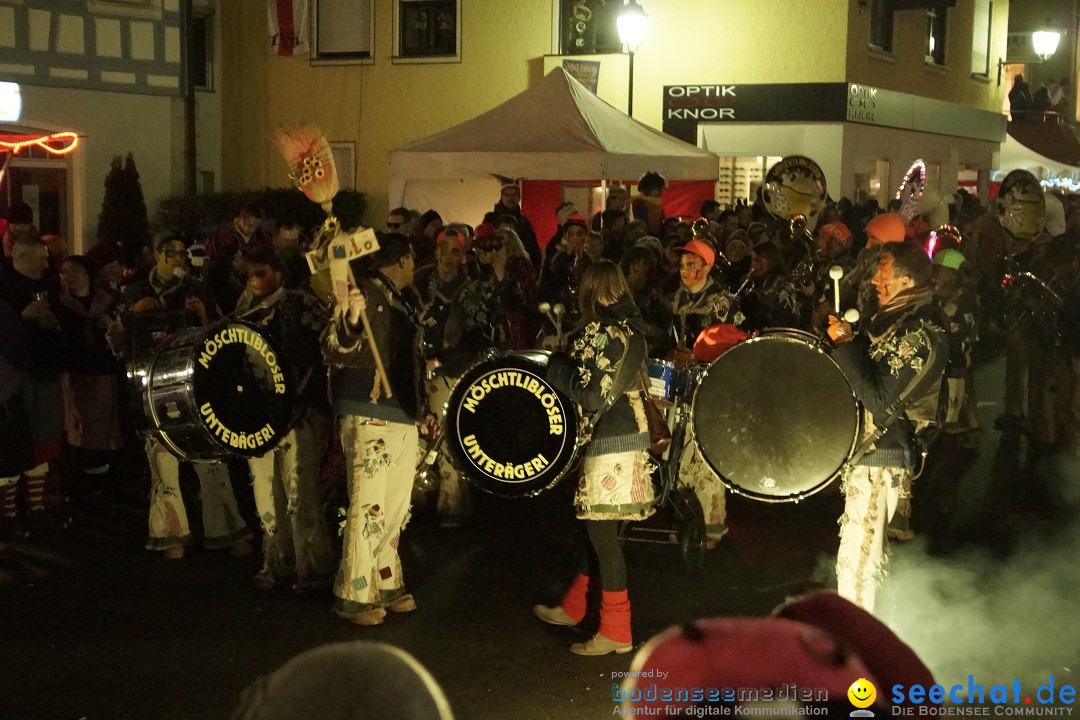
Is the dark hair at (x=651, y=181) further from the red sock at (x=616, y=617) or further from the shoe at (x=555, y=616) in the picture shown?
the red sock at (x=616, y=617)

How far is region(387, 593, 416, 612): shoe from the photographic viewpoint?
272 inches

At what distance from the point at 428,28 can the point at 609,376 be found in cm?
1897

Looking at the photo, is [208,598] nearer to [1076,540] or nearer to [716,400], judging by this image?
[716,400]

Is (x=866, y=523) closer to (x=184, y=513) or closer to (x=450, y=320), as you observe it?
(x=450, y=320)

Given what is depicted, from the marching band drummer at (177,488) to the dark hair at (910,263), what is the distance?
13.3ft

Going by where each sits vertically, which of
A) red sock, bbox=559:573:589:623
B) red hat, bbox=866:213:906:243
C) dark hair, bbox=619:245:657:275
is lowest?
red sock, bbox=559:573:589:623

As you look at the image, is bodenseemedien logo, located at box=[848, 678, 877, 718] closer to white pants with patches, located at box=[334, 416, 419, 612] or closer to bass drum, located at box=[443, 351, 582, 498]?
bass drum, located at box=[443, 351, 582, 498]

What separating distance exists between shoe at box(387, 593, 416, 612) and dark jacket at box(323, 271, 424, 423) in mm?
1013

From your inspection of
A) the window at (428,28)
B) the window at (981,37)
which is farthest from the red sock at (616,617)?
the window at (981,37)

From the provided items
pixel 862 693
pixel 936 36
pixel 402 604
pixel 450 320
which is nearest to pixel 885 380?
pixel 402 604

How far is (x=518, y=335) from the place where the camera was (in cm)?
1010

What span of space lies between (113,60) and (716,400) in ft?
55.1

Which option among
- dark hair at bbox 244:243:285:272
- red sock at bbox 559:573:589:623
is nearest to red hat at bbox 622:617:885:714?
red sock at bbox 559:573:589:623

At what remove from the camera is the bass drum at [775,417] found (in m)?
5.93
